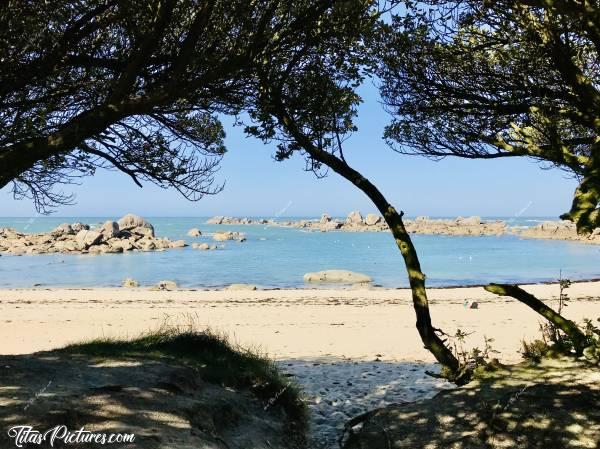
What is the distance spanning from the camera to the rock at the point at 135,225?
300 ft

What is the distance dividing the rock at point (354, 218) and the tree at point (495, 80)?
150578 mm

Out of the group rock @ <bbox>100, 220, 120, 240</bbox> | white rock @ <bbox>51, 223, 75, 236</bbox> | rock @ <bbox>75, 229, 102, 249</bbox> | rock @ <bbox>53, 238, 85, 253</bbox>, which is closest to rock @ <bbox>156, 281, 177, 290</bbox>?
rock @ <bbox>53, 238, 85, 253</bbox>

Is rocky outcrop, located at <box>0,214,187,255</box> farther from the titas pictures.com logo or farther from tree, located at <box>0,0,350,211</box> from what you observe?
the titas pictures.com logo

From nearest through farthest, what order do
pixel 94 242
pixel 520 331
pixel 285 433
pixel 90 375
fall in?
pixel 90 375 < pixel 285 433 < pixel 520 331 < pixel 94 242

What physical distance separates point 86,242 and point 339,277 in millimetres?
45979

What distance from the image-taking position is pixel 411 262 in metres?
5.67

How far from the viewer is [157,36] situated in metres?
5.21

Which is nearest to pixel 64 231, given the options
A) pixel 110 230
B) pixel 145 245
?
pixel 110 230

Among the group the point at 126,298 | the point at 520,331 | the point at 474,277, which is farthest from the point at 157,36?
the point at 474,277

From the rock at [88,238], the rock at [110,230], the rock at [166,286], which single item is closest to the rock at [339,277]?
the rock at [166,286]

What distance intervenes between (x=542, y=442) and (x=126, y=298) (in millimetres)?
25862

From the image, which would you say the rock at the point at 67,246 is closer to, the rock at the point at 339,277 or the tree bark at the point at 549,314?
the rock at the point at 339,277

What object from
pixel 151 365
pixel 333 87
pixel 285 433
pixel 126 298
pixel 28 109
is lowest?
pixel 126 298

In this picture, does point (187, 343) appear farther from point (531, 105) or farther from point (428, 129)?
point (531, 105)
